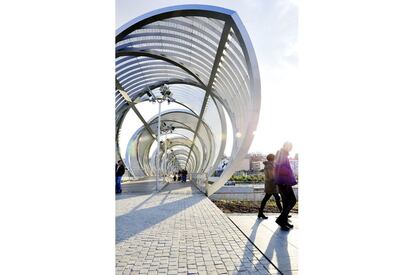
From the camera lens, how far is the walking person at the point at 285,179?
17.3 ft

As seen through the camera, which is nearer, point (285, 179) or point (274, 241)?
point (274, 241)

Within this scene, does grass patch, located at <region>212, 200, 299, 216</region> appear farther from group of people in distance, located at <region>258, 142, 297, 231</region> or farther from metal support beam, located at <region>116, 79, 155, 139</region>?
metal support beam, located at <region>116, 79, 155, 139</region>

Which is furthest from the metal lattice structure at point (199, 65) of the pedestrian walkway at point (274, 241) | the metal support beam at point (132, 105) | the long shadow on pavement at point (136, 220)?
the pedestrian walkway at point (274, 241)

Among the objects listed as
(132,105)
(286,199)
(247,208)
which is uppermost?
(132,105)

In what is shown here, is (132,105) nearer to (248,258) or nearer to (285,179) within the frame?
(285,179)

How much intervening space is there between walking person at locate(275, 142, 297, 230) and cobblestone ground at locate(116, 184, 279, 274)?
2.76ft

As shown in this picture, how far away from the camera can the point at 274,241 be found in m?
4.42

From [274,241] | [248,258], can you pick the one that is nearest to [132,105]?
[274,241]

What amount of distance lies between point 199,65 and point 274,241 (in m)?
14.9

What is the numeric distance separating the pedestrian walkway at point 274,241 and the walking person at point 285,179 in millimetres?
194

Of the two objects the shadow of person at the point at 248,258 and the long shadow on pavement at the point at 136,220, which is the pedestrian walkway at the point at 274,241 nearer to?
the shadow of person at the point at 248,258

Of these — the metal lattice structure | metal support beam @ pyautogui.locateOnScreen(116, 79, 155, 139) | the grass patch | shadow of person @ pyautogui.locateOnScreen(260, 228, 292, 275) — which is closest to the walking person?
shadow of person @ pyautogui.locateOnScreen(260, 228, 292, 275)

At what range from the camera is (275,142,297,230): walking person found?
5.27m
